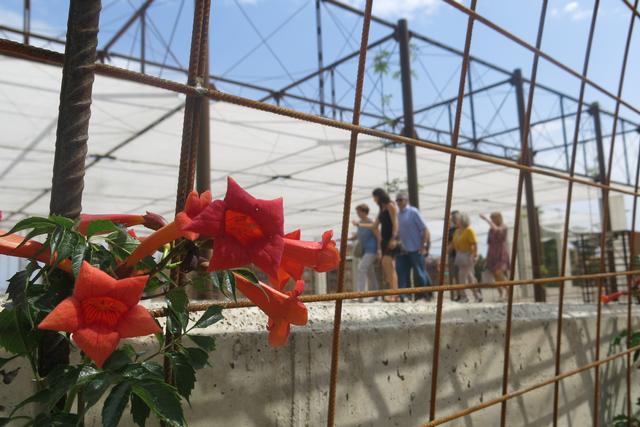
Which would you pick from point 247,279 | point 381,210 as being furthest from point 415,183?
point 247,279

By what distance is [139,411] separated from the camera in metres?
0.61

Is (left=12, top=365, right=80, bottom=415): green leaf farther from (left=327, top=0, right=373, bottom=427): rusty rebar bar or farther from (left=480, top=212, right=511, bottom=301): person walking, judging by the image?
(left=480, top=212, right=511, bottom=301): person walking

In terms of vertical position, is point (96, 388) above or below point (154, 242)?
below

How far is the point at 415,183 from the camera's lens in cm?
628

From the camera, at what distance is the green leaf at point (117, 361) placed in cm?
61

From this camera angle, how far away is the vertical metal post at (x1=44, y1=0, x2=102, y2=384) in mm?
673

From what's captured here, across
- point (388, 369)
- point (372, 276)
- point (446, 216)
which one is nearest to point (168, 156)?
point (372, 276)

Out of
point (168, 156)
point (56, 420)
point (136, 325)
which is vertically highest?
point (168, 156)

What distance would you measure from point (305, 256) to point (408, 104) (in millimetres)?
6014

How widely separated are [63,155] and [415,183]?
5.77m

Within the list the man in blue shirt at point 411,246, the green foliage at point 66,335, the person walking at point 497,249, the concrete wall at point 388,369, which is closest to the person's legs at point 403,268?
the man in blue shirt at point 411,246

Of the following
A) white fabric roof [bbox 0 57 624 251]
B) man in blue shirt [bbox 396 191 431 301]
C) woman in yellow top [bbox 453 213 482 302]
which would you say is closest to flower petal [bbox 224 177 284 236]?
man in blue shirt [bbox 396 191 431 301]

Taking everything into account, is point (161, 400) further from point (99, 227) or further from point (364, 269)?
point (364, 269)

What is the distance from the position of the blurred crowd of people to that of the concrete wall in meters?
2.57
